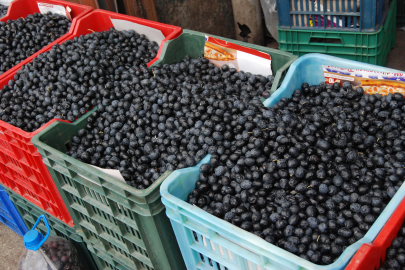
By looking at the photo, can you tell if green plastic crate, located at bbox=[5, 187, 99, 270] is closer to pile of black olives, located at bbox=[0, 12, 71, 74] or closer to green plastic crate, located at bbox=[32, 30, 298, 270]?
green plastic crate, located at bbox=[32, 30, 298, 270]

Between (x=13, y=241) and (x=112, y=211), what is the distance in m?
1.81

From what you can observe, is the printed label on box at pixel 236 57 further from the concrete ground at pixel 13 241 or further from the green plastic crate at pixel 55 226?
the concrete ground at pixel 13 241

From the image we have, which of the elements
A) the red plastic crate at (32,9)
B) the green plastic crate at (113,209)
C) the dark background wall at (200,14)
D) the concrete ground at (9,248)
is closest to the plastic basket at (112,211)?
the green plastic crate at (113,209)

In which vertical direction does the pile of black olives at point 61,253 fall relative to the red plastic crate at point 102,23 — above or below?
below

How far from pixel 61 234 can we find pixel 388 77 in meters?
2.26

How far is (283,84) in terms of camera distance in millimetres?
2141

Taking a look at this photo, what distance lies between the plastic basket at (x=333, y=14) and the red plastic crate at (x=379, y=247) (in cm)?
134

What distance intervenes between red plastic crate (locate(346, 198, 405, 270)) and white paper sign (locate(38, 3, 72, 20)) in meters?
2.95

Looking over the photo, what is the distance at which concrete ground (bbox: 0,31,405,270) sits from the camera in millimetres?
2925

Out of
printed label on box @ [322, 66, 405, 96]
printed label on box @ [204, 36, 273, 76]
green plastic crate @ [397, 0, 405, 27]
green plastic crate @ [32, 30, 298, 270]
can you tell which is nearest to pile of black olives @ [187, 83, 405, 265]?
printed label on box @ [322, 66, 405, 96]

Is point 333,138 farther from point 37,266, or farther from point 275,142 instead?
point 37,266

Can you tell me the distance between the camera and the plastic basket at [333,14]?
7.41 ft

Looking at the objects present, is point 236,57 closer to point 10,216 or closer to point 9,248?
point 10,216

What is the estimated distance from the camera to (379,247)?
4.04 feet
